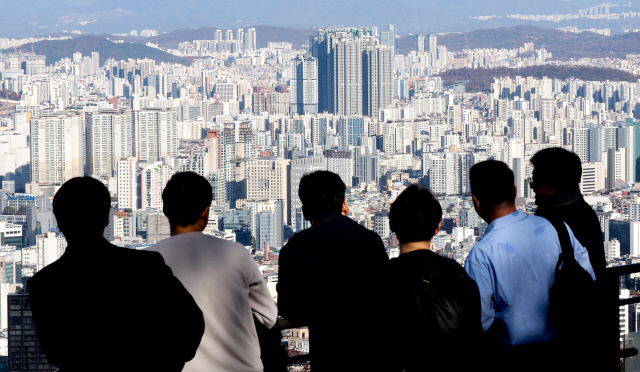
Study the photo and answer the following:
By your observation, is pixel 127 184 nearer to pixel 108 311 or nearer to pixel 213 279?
pixel 213 279

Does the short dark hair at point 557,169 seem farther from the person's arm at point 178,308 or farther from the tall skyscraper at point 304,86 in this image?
the tall skyscraper at point 304,86

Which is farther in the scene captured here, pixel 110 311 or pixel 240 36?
pixel 240 36

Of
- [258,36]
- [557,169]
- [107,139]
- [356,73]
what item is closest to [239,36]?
[258,36]

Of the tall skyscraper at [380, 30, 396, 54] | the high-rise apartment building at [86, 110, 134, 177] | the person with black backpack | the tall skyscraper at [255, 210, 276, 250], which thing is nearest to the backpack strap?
the person with black backpack

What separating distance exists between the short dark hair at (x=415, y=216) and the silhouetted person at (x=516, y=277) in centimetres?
10

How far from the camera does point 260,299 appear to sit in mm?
750

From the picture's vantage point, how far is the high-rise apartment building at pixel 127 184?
14.3 meters

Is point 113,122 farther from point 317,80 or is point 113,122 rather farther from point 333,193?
point 333,193

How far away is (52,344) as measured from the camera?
0.58 meters

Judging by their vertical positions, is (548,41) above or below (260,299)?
above

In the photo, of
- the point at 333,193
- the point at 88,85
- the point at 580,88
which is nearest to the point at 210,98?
the point at 88,85

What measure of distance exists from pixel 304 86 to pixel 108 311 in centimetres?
3156

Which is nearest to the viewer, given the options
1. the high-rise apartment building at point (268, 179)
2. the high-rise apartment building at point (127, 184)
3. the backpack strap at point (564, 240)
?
the backpack strap at point (564, 240)

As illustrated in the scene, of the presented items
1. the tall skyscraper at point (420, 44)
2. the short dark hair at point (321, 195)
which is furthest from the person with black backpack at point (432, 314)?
the tall skyscraper at point (420, 44)
